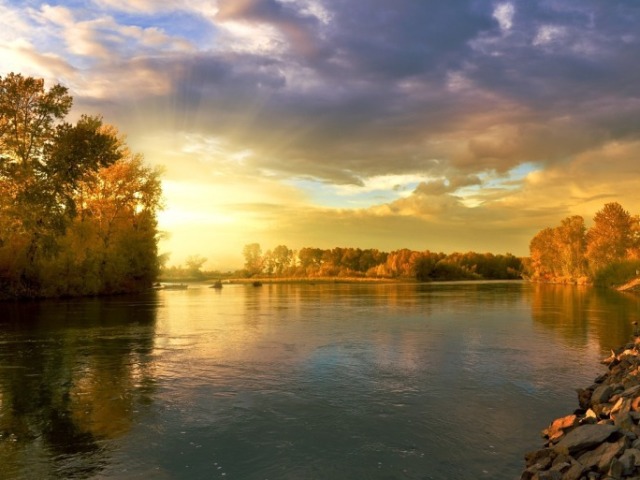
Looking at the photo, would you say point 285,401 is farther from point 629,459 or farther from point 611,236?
point 611,236

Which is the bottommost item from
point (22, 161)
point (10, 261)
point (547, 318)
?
point (547, 318)

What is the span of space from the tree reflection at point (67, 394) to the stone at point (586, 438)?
35.3 feet

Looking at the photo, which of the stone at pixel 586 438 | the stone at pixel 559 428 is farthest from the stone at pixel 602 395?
the stone at pixel 586 438

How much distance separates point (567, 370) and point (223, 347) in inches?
716

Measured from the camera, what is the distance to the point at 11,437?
1328cm

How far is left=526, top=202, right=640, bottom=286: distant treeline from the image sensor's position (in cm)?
12044

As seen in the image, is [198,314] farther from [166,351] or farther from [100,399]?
[100,399]

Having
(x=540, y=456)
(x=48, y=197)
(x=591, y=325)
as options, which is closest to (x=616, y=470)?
(x=540, y=456)

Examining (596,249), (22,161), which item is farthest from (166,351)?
(596,249)

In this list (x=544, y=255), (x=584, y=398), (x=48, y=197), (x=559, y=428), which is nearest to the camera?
(x=559, y=428)

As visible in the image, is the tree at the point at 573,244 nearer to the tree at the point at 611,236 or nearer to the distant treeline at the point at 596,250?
the distant treeline at the point at 596,250

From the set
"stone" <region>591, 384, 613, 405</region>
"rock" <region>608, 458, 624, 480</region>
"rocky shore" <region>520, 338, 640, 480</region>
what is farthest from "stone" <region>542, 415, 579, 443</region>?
"rock" <region>608, 458, 624, 480</region>

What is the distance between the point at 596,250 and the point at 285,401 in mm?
141165

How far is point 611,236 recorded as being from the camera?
5241 inches
